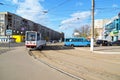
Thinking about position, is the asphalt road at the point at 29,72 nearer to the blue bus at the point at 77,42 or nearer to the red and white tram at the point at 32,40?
the red and white tram at the point at 32,40

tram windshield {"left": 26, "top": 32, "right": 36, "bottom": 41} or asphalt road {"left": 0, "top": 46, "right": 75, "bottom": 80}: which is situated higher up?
tram windshield {"left": 26, "top": 32, "right": 36, "bottom": 41}

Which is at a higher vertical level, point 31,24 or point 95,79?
point 31,24

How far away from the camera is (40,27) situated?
17012cm

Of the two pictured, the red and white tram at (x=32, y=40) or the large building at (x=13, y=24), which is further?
the large building at (x=13, y=24)

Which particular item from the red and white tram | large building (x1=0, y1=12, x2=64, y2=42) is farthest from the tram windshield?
large building (x1=0, y1=12, x2=64, y2=42)

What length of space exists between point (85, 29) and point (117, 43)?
261ft

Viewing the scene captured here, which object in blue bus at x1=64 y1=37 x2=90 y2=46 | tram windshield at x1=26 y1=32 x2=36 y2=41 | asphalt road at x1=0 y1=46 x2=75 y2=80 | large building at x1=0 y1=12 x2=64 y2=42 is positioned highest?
large building at x1=0 y1=12 x2=64 y2=42

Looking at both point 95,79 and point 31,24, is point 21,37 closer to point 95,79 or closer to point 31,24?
point 31,24

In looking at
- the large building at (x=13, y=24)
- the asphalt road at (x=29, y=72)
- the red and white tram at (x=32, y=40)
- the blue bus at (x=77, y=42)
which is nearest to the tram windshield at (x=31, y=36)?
the red and white tram at (x=32, y=40)

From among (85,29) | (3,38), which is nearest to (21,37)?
(3,38)

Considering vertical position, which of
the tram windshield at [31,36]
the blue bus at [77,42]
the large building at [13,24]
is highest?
the large building at [13,24]

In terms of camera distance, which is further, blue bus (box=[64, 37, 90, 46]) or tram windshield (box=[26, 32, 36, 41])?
blue bus (box=[64, 37, 90, 46])

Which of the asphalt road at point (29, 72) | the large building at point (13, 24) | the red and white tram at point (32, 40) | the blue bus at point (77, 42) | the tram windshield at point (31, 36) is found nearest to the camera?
the asphalt road at point (29, 72)

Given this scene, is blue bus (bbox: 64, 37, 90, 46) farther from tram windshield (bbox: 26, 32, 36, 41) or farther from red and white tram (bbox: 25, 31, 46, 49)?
tram windshield (bbox: 26, 32, 36, 41)
